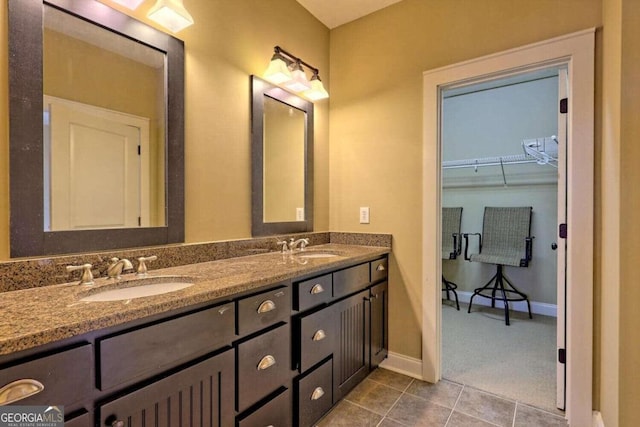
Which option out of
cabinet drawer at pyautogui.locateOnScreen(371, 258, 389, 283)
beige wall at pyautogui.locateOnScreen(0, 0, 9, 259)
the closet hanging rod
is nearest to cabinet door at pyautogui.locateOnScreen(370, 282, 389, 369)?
cabinet drawer at pyautogui.locateOnScreen(371, 258, 389, 283)

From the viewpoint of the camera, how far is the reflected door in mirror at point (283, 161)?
210cm

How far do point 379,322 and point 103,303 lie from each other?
176 centimetres

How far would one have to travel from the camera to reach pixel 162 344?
954 mm

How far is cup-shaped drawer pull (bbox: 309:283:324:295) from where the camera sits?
1.58 m

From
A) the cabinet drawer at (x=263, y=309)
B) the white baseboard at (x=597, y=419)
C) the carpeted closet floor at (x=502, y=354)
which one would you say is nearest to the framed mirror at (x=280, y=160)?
the cabinet drawer at (x=263, y=309)

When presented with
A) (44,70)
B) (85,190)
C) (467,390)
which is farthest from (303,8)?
(467,390)

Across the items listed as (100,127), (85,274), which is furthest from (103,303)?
(100,127)

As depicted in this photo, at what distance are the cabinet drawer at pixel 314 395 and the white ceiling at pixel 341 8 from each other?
2.45 m

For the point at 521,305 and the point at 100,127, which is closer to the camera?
the point at 100,127

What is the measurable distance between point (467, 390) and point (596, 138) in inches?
65.5

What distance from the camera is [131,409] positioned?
34.9 inches

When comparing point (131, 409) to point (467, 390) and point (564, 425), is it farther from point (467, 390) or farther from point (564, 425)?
point (564, 425)

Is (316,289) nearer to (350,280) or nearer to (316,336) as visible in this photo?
(316,336)

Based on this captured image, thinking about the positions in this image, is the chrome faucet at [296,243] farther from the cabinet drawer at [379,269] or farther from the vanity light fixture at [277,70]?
the vanity light fixture at [277,70]
